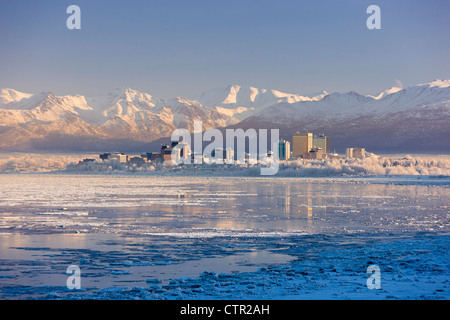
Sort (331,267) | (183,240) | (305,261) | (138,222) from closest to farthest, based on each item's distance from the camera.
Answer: (331,267) < (305,261) < (183,240) < (138,222)

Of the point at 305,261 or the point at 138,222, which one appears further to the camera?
the point at 138,222
